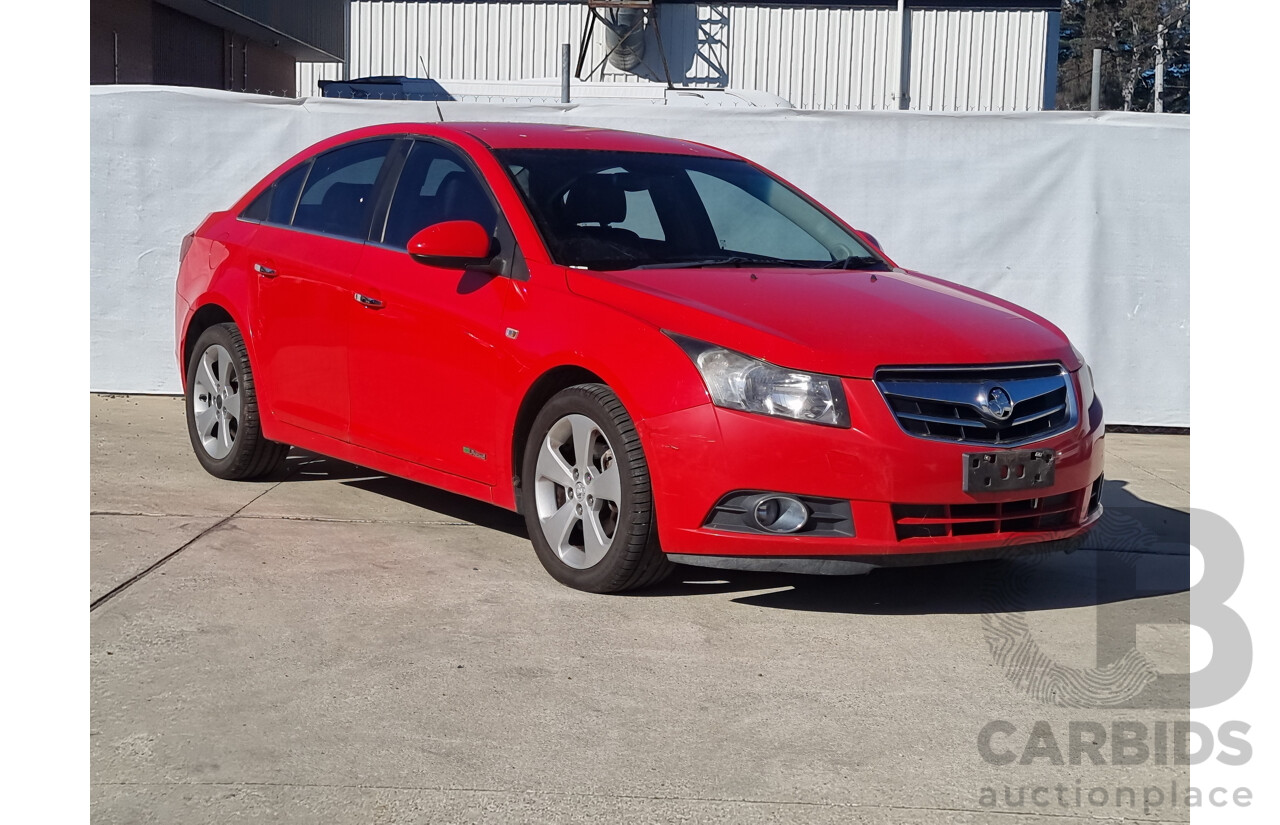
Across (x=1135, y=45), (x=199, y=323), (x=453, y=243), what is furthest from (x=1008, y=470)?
(x=1135, y=45)

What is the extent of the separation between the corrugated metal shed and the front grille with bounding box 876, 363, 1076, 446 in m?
23.8

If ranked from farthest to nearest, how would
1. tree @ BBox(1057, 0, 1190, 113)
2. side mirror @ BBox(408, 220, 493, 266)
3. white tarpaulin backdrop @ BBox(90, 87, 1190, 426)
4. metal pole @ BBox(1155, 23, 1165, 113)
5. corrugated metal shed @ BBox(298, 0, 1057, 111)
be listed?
tree @ BBox(1057, 0, 1190, 113)
corrugated metal shed @ BBox(298, 0, 1057, 111)
metal pole @ BBox(1155, 23, 1165, 113)
white tarpaulin backdrop @ BBox(90, 87, 1190, 426)
side mirror @ BBox(408, 220, 493, 266)

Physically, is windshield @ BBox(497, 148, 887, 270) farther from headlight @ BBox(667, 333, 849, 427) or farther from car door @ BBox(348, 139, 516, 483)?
headlight @ BBox(667, 333, 849, 427)

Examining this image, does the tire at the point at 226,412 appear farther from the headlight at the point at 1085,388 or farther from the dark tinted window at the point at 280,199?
the headlight at the point at 1085,388

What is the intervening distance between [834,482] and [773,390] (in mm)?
348

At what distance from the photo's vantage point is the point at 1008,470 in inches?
185

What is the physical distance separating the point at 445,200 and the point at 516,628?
78.6 inches

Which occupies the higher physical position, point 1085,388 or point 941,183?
point 941,183

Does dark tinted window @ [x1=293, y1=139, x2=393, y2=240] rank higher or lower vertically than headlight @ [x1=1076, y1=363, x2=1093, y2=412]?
higher

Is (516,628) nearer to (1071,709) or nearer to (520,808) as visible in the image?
(520,808)

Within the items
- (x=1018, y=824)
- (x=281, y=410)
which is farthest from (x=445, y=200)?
(x=1018, y=824)

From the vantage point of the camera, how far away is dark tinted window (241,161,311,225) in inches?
261

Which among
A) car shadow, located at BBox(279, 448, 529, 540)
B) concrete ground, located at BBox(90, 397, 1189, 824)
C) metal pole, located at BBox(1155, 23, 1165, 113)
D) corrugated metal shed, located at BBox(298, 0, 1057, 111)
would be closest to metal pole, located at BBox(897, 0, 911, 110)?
corrugated metal shed, located at BBox(298, 0, 1057, 111)
